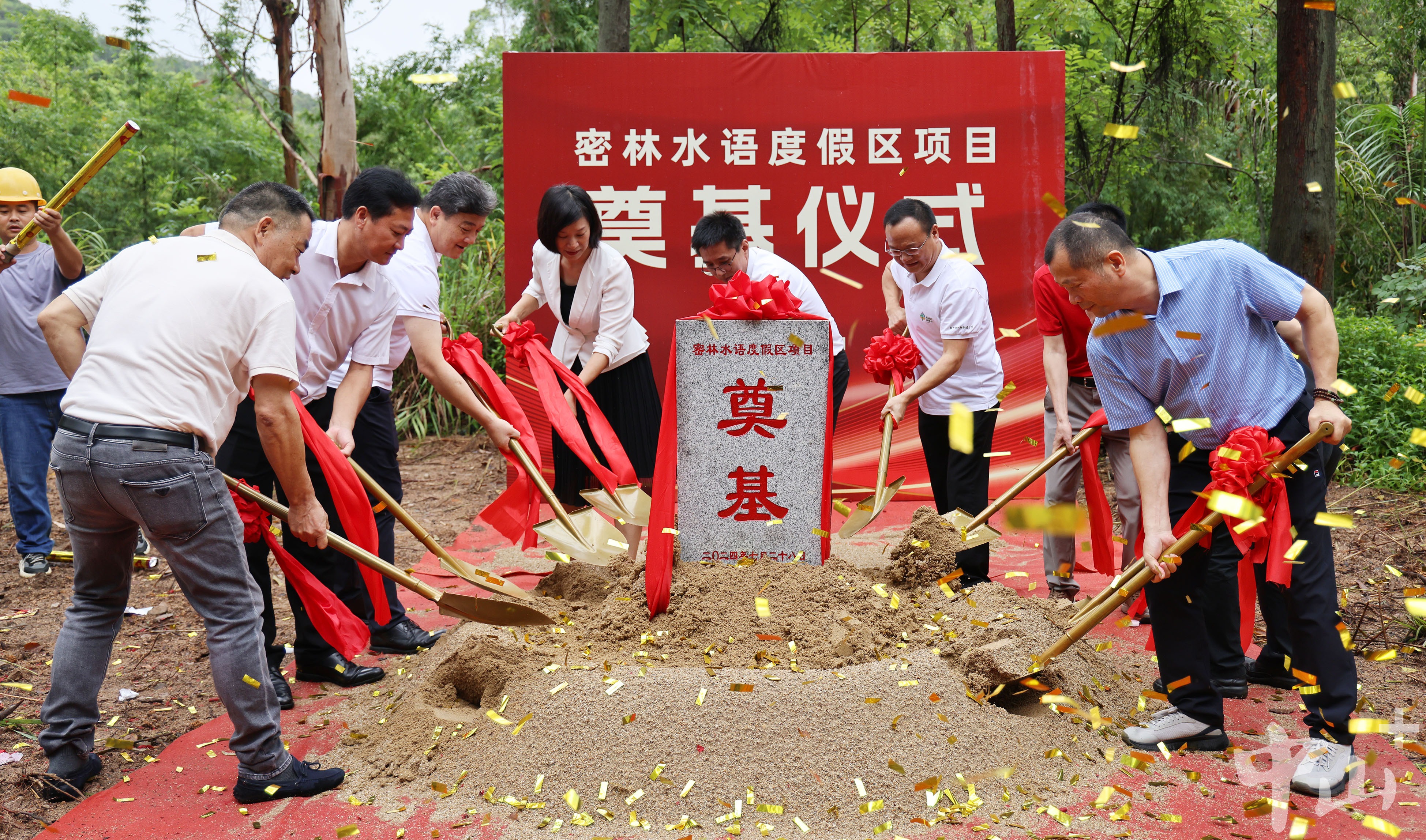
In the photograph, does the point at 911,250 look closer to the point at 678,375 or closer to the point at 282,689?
the point at 678,375

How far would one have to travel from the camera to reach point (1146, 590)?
292 cm

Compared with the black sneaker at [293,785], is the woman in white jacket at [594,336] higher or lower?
higher

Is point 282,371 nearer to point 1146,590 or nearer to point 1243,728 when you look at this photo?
point 1146,590

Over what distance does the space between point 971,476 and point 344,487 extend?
2.47 m

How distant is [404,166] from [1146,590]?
1404cm

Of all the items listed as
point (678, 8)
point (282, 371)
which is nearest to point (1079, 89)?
point (678, 8)

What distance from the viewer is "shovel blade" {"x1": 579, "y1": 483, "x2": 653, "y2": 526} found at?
3.99 meters

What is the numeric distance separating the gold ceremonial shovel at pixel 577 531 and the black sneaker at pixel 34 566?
8.43ft

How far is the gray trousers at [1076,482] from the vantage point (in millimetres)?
3949

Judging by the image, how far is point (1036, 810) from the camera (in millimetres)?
2547

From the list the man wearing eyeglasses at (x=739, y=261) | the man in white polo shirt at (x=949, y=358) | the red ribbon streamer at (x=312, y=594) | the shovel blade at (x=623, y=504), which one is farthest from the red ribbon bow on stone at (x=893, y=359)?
the red ribbon streamer at (x=312, y=594)

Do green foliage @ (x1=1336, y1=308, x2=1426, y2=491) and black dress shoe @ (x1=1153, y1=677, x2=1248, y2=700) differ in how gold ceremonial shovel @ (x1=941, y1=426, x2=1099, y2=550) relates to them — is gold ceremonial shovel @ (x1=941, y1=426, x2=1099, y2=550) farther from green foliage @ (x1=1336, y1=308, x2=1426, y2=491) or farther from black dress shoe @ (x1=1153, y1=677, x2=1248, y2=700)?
green foliage @ (x1=1336, y1=308, x2=1426, y2=491)

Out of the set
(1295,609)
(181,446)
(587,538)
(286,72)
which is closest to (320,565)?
(587,538)

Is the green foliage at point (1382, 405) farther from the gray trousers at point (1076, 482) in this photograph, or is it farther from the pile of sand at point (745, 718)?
the pile of sand at point (745, 718)
